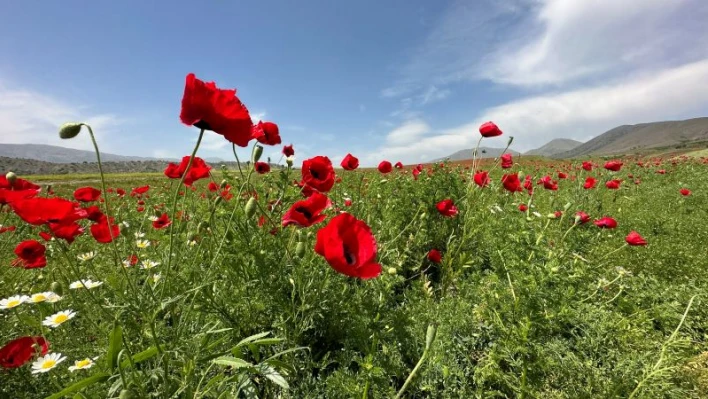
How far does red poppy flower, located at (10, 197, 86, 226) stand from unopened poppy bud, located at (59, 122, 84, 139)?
1.02 ft

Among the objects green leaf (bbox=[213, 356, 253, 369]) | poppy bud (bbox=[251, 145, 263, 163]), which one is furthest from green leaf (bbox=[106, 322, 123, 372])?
poppy bud (bbox=[251, 145, 263, 163])

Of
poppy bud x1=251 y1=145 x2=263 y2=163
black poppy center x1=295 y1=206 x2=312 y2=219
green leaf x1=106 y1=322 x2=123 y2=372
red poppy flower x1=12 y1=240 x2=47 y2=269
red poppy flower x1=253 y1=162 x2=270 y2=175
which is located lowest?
green leaf x1=106 y1=322 x2=123 y2=372

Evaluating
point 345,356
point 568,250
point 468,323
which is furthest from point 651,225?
point 345,356

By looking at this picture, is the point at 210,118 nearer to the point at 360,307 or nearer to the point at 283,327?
the point at 283,327

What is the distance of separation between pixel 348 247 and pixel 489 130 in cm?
269

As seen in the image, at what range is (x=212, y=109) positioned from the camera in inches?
43.1

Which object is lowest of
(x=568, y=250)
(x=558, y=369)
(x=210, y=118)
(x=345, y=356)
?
(x=558, y=369)

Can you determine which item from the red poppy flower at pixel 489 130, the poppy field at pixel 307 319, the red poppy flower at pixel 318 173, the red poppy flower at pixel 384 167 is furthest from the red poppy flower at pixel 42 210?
the red poppy flower at pixel 489 130

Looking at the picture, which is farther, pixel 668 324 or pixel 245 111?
pixel 668 324

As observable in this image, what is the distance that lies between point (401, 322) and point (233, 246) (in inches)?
41.6

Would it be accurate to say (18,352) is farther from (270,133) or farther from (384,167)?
(384,167)

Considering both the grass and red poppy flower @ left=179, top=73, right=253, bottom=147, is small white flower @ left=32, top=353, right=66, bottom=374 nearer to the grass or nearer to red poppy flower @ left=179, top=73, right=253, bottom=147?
the grass

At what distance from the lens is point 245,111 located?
1146 millimetres

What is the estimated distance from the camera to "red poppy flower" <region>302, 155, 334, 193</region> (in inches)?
77.2
